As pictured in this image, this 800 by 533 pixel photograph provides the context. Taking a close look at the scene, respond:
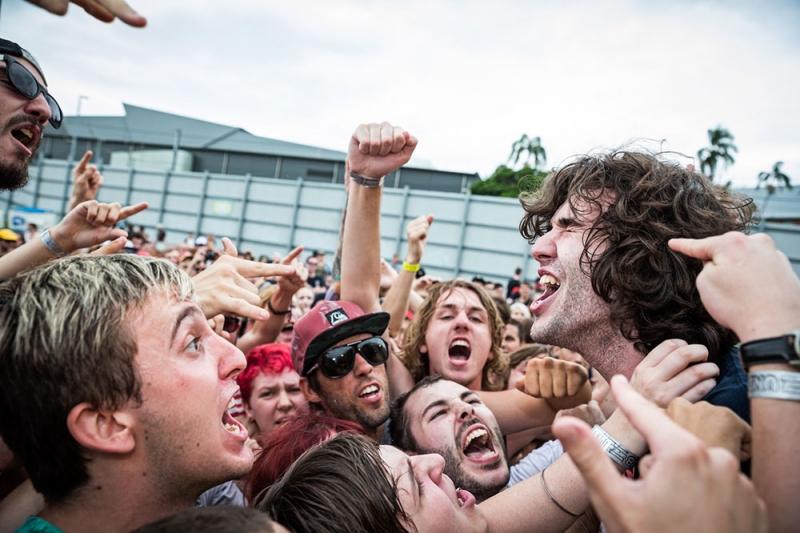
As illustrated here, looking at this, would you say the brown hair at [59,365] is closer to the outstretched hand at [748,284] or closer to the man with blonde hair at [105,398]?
the man with blonde hair at [105,398]

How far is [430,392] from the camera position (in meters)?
2.91

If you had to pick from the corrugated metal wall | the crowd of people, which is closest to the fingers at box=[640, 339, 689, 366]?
the crowd of people

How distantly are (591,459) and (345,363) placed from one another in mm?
2375

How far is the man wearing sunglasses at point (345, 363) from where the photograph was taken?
3172 millimetres

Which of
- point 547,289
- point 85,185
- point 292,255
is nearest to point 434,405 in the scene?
point 547,289

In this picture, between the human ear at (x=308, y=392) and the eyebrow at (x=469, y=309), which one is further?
the eyebrow at (x=469, y=309)

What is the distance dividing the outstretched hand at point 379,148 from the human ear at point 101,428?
5.63ft

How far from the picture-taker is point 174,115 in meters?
36.9

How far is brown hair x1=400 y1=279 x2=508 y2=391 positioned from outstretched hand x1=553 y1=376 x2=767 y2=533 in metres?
3.08

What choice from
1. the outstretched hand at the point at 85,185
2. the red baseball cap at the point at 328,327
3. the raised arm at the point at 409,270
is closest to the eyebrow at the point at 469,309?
the raised arm at the point at 409,270

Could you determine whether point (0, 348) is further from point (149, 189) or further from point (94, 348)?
point (149, 189)

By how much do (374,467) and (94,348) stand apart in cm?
100

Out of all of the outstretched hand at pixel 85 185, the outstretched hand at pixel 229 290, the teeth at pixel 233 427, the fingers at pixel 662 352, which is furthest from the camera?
the outstretched hand at pixel 85 185

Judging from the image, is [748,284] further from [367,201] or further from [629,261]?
[367,201]
